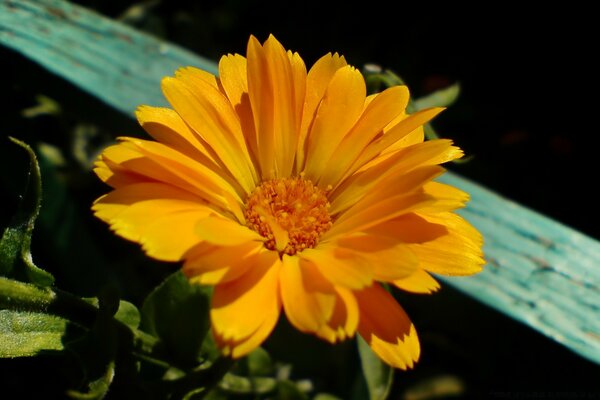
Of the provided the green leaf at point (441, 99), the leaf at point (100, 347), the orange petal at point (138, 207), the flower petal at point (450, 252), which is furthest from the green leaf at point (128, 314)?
the green leaf at point (441, 99)

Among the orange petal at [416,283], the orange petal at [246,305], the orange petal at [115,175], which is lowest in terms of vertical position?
the orange petal at [246,305]

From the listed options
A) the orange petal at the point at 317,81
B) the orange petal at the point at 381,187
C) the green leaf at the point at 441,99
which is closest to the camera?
the orange petal at the point at 381,187

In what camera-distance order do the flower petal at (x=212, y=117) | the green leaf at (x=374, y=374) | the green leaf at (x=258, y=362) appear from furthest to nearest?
1. the green leaf at (x=258, y=362)
2. the green leaf at (x=374, y=374)
3. the flower petal at (x=212, y=117)

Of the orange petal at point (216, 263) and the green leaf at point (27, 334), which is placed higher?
the orange petal at point (216, 263)

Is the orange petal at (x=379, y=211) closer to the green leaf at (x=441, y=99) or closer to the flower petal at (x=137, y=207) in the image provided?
the flower petal at (x=137, y=207)

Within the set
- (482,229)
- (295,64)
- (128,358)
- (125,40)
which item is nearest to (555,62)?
(482,229)

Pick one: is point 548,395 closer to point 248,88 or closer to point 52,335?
point 248,88
